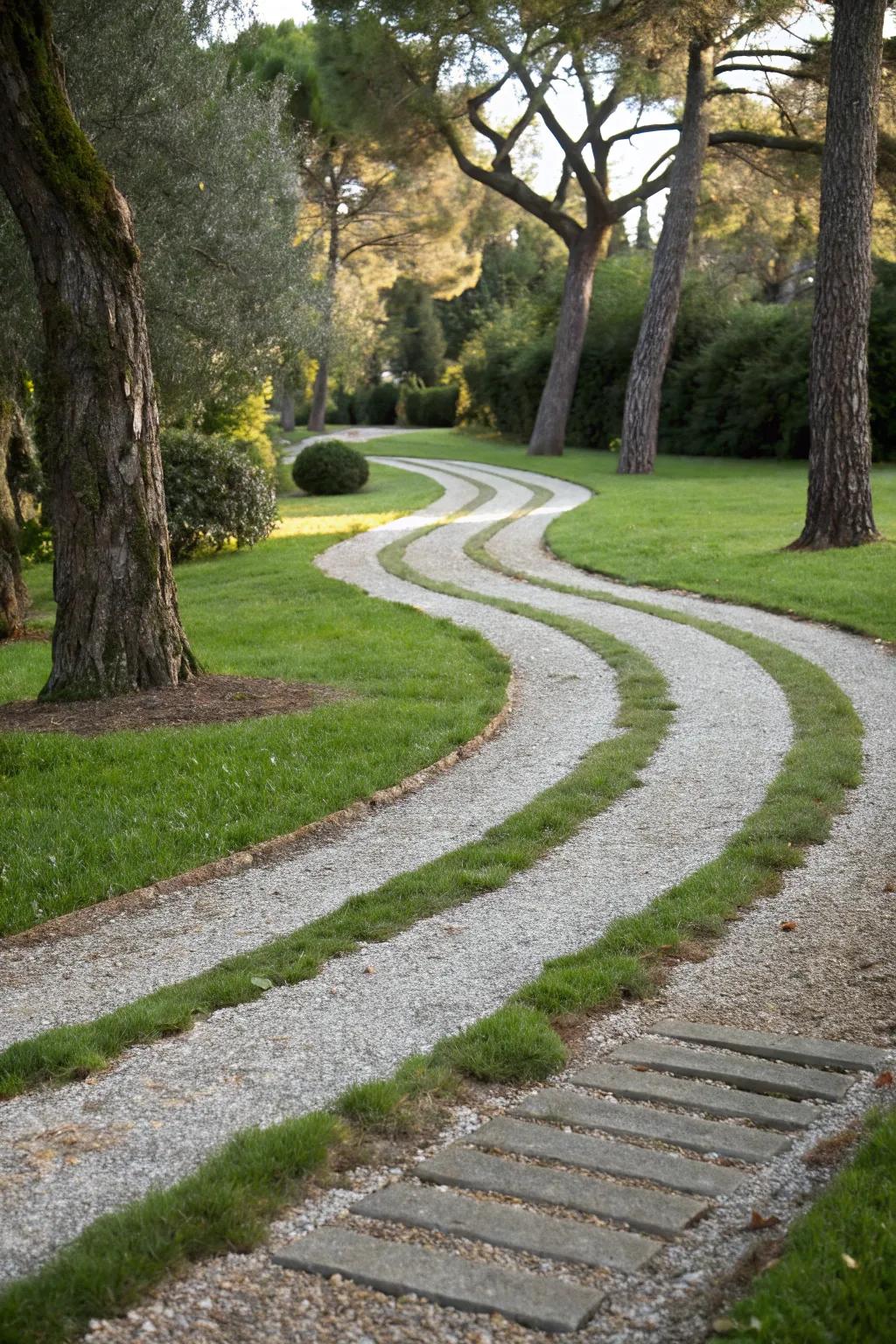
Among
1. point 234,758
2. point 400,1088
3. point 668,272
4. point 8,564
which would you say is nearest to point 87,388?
point 234,758

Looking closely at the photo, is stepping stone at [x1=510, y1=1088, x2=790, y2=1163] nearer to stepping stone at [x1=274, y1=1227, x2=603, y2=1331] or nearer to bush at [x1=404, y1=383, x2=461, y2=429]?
stepping stone at [x1=274, y1=1227, x2=603, y2=1331]

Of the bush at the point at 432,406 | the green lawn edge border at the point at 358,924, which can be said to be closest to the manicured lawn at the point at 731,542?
→ the green lawn edge border at the point at 358,924

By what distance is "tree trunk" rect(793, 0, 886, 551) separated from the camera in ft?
52.6

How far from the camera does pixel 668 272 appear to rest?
29125 mm

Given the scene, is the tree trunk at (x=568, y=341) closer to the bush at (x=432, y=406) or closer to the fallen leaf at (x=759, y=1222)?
the bush at (x=432, y=406)

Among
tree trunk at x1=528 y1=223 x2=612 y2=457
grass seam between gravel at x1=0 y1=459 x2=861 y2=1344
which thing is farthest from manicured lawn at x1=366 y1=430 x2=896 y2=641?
grass seam between gravel at x1=0 y1=459 x2=861 y2=1344

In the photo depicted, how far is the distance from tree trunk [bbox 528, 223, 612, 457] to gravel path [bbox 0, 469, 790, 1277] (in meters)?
28.3

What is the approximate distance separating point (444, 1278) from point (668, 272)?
2864 cm

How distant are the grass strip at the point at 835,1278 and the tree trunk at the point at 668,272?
27689 millimetres

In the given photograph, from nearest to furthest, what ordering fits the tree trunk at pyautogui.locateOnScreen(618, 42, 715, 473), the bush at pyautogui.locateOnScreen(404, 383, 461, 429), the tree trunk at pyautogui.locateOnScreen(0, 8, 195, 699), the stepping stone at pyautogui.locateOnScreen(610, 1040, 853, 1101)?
the stepping stone at pyautogui.locateOnScreen(610, 1040, 853, 1101)
the tree trunk at pyautogui.locateOnScreen(0, 8, 195, 699)
the tree trunk at pyautogui.locateOnScreen(618, 42, 715, 473)
the bush at pyautogui.locateOnScreen(404, 383, 461, 429)

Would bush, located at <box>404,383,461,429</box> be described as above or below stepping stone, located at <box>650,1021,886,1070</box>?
above

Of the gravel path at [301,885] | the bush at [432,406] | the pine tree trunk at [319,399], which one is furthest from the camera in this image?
the bush at [432,406]

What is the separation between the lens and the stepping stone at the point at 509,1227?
10.3 ft

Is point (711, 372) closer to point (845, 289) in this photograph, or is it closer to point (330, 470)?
point (330, 470)
